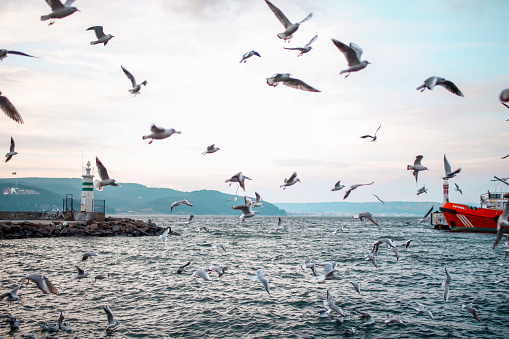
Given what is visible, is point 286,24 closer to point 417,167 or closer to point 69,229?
point 417,167

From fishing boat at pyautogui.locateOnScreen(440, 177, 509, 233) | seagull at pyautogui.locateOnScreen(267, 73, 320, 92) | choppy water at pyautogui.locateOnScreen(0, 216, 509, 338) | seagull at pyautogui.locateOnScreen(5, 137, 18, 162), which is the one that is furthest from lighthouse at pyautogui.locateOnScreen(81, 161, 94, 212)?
fishing boat at pyautogui.locateOnScreen(440, 177, 509, 233)

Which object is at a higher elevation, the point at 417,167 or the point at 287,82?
the point at 287,82

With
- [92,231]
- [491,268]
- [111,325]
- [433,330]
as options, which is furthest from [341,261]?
[92,231]

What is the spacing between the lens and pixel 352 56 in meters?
9.03

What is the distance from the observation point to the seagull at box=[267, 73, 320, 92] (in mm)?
9191

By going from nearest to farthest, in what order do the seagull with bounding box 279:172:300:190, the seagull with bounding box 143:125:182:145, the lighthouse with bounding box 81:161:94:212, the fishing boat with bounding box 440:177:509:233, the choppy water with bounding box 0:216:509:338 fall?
the seagull with bounding box 143:125:182:145 < the choppy water with bounding box 0:216:509:338 < the seagull with bounding box 279:172:300:190 < the lighthouse with bounding box 81:161:94:212 < the fishing boat with bounding box 440:177:509:233

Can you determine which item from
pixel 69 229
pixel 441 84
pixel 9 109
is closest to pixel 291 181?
pixel 441 84

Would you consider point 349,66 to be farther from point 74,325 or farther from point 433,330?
point 74,325

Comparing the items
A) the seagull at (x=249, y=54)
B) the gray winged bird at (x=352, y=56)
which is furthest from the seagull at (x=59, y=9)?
the gray winged bird at (x=352, y=56)

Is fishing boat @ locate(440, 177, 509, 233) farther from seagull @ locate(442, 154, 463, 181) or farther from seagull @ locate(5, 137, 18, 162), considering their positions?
seagull @ locate(5, 137, 18, 162)

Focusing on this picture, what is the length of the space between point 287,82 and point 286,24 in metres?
1.34

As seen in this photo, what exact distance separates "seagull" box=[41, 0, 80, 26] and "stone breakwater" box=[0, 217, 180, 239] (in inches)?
1266

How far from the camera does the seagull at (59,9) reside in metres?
8.20

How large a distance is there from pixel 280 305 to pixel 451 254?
69.0 feet
